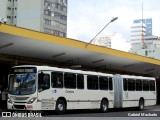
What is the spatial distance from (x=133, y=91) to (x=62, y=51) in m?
6.35

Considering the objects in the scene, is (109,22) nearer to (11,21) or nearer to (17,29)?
(17,29)

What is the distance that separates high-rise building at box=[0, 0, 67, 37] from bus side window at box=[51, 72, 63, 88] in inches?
2821

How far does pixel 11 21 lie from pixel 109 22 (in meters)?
74.0

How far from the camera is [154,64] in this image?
3959 cm

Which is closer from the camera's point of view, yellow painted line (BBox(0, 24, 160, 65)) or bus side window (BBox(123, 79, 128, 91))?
yellow painted line (BBox(0, 24, 160, 65))

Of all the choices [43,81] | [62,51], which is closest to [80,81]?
[43,81]

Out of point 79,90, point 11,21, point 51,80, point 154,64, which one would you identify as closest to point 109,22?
point 79,90

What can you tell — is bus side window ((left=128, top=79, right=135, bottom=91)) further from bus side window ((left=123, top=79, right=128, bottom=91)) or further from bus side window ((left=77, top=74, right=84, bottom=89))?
bus side window ((left=77, top=74, right=84, bottom=89))

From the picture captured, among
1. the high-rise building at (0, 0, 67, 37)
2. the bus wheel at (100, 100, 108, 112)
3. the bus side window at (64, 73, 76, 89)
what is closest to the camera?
the bus side window at (64, 73, 76, 89)

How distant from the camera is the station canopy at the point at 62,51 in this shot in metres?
22.9

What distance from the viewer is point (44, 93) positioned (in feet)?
66.3

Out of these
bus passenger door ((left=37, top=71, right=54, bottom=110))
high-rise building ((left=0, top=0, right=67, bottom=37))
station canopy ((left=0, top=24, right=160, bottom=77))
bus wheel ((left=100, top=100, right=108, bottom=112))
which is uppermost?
high-rise building ((left=0, top=0, right=67, bottom=37))

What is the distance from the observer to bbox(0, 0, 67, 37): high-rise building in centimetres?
9344

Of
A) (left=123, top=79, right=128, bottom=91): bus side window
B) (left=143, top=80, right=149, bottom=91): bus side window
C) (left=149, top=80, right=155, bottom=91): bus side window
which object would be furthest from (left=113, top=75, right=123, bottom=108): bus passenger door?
(left=149, top=80, right=155, bottom=91): bus side window
